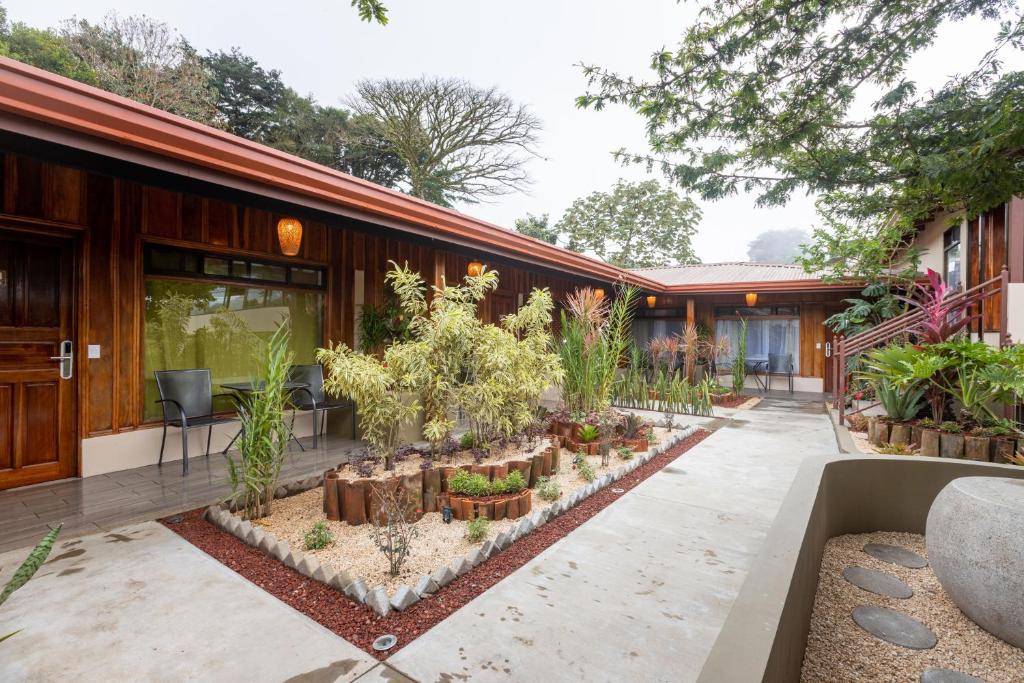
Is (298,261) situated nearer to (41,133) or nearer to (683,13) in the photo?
(41,133)

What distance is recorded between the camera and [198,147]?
2643mm

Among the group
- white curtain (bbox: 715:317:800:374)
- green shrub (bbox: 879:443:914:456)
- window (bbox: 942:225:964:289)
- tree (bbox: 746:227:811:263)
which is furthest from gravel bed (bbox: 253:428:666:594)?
tree (bbox: 746:227:811:263)

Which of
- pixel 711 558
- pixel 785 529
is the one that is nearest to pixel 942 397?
pixel 711 558

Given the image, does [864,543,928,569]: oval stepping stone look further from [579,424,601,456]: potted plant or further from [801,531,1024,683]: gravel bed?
[579,424,601,456]: potted plant

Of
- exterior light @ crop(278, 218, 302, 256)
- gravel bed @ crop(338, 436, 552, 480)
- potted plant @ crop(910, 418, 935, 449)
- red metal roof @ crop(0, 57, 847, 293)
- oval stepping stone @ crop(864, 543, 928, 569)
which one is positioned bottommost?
oval stepping stone @ crop(864, 543, 928, 569)

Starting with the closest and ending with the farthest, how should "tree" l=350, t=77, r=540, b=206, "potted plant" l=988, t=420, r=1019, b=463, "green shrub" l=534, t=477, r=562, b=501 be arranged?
"green shrub" l=534, t=477, r=562, b=501
"potted plant" l=988, t=420, r=1019, b=463
"tree" l=350, t=77, r=540, b=206

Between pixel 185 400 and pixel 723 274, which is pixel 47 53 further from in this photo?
pixel 723 274

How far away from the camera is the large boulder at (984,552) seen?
5.99 feet

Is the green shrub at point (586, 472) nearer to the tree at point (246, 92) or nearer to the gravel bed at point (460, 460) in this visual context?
the gravel bed at point (460, 460)

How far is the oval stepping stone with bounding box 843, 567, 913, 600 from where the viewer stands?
2.29 m

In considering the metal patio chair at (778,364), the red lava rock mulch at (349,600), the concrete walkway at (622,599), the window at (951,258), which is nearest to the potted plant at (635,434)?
the concrete walkway at (622,599)

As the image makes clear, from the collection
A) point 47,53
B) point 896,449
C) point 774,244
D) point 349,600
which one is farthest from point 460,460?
point 774,244

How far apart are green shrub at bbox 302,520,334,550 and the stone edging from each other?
0.19ft

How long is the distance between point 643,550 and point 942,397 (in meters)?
3.48
